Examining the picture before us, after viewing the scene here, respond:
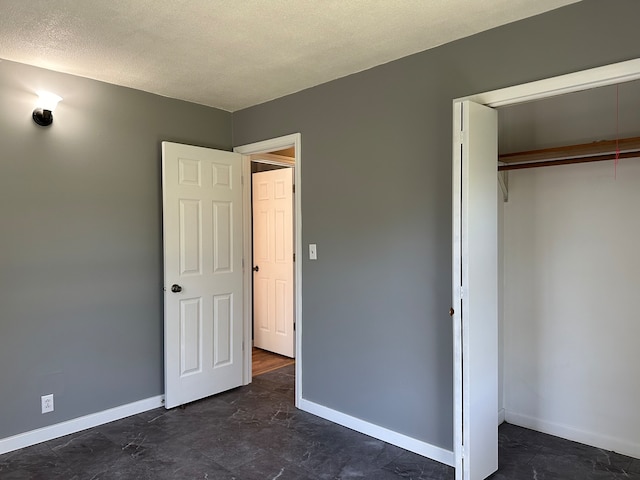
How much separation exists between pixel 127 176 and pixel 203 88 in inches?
34.6

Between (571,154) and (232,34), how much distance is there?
Result: 210 centimetres

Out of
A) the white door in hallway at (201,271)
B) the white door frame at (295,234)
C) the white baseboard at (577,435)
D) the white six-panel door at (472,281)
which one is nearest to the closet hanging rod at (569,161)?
the white six-panel door at (472,281)

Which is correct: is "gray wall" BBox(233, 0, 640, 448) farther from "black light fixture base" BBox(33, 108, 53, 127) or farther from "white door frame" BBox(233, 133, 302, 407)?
"black light fixture base" BBox(33, 108, 53, 127)

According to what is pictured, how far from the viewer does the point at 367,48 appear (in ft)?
8.75

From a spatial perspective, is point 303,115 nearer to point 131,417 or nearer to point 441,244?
→ point 441,244

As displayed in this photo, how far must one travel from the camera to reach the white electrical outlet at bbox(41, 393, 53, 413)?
2986 mm

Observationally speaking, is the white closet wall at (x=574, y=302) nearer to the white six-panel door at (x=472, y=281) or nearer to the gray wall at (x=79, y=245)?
the white six-panel door at (x=472, y=281)

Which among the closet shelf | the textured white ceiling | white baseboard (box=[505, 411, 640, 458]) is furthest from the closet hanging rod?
white baseboard (box=[505, 411, 640, 458])

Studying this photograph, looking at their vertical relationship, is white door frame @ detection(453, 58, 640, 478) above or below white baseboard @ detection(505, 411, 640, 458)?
above

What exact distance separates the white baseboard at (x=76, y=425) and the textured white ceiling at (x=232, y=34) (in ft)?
7.87

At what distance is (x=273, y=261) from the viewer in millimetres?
5043

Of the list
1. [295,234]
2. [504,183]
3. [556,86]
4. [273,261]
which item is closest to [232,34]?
[295,234]

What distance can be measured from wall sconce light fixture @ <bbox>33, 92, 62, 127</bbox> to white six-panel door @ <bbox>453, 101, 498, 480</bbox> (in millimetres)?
2535

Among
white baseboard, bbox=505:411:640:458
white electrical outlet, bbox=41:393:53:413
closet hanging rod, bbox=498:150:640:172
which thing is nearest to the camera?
closet hanging rod, bbox=498:150:640:172
